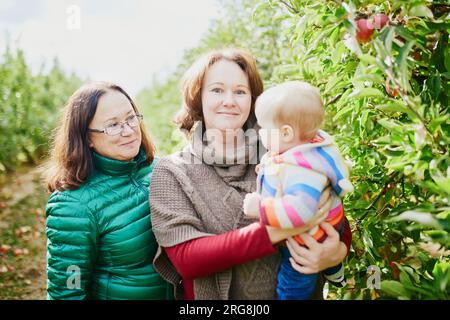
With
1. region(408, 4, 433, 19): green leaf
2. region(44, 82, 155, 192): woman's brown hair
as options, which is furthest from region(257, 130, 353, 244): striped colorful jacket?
region(44, 82, 155, 192): woman's brown hair

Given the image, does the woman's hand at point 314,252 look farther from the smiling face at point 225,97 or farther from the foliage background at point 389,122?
the smiling face at point 225,97

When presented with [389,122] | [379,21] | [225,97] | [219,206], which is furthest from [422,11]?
[219,206]

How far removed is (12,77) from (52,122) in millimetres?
760

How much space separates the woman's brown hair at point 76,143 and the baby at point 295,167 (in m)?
0.62

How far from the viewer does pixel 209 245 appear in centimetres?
130

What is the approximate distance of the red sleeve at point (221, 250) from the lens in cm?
127

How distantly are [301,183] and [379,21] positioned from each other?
488 millimetres

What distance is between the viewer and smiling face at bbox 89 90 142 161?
5.22ft

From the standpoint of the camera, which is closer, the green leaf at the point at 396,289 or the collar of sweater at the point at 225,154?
the green leaf at the point at 396,289

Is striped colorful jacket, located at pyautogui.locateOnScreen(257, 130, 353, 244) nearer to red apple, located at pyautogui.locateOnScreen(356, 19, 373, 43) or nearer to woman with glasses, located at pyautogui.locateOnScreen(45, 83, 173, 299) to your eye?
red apple, located at pyautogui.locateOnScreen(356, 19, 373, 43)

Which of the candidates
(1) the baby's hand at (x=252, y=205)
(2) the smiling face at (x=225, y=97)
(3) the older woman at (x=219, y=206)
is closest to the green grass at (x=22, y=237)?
(3) the older woman at (x=219, y=206)

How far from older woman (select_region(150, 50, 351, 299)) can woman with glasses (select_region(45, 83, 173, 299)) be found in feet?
0.36

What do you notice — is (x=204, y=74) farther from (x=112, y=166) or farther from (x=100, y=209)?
(x=100, y=209)

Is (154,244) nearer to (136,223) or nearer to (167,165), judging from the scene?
(136,223)
